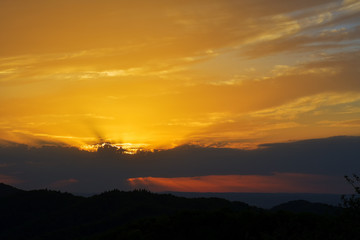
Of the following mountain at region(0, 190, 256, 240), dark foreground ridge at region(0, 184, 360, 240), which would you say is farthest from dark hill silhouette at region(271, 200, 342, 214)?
mountain at region(0, 190, 256, 240)

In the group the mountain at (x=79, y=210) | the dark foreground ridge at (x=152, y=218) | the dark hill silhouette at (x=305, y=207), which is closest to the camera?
the dark foreground ridge at (x=152, y=218)

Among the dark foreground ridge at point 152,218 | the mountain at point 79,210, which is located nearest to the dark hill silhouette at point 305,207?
the dark foreground ridge at point 152,218

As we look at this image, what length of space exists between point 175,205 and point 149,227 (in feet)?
151

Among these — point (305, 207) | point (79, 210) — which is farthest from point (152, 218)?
point (305, 207)

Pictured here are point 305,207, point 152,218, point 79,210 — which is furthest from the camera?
point 305,207

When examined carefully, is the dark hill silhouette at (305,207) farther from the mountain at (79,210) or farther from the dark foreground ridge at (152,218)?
the mountain at (79,210)

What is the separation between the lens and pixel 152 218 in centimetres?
4116

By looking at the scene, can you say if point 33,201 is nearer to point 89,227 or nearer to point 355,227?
point 89,227

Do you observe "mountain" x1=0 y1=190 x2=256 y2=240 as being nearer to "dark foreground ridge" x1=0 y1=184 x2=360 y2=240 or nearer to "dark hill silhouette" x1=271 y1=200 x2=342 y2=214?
"dark foreground ridge" x1=0 y1=184 x2=360 y2=240

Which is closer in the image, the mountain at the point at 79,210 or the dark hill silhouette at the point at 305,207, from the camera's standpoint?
the mountain at the point at 79,210

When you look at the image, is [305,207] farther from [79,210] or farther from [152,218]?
[152,218]

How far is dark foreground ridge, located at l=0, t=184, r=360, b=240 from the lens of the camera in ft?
119

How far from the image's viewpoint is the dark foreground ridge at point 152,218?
36138mm

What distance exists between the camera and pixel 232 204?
82.4m
